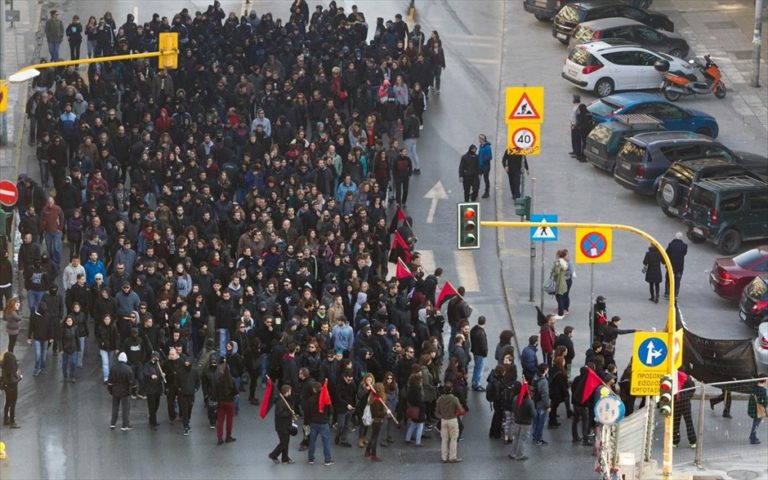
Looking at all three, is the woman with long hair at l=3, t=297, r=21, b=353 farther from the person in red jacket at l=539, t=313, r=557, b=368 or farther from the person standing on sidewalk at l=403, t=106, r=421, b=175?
the person standing on sidewalk at l=403, t=106, r=421, b=175

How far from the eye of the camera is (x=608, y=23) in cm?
5609

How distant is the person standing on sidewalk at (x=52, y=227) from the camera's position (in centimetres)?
4103

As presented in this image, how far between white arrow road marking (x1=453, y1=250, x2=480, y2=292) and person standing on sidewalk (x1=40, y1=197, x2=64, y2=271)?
8417mm

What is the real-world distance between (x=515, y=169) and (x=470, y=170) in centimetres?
132

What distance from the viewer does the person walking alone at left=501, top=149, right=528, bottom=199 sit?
4594 centimetres

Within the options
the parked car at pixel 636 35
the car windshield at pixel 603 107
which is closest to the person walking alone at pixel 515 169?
the car windshield at pixel 603 107

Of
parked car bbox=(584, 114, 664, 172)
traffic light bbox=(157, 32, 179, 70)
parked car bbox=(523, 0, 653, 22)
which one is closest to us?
traffic light bbox=(157, 32, 179, 70)

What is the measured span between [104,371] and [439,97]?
18.6 m

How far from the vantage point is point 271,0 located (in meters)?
60.0

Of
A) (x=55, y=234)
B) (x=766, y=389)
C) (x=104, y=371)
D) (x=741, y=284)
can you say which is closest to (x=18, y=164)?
(x=55, y=234)

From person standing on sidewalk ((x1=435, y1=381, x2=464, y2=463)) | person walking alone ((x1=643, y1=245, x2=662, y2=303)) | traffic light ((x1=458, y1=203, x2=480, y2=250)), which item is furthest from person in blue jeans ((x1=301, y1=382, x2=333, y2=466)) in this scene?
person walking alone ((x1=643, y1=245, x2=662, y2=303))

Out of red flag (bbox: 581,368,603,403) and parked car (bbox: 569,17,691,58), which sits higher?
parked car (bbox: 569,17,691,58)

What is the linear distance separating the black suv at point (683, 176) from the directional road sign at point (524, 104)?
513cm

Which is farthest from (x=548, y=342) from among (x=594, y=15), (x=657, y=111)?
(x=594, y=15)
